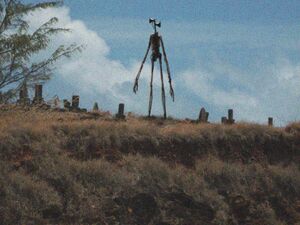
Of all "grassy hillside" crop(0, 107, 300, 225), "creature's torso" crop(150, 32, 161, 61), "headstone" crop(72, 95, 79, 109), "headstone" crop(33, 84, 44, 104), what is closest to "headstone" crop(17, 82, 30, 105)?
"headstone" crop(33, 84, 44, 104)

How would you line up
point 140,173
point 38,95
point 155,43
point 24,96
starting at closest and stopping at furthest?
point 140,173 → point 24,96 → point 155,43 → point 38,95

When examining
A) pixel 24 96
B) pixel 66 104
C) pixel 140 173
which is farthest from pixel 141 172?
pixel 66 104

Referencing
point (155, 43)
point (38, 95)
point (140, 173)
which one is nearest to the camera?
point (140, 173)

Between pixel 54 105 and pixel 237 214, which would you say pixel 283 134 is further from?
pixel 54 105

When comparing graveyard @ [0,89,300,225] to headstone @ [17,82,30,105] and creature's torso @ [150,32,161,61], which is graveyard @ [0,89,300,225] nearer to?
headstone @ [17,82,30,105]

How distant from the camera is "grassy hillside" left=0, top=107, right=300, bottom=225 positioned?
1642cm

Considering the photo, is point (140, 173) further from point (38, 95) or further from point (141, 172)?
point (38, 95)

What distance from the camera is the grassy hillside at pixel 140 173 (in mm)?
16422

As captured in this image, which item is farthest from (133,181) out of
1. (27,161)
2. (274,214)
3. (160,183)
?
(274,214)

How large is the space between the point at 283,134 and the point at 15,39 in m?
9.95

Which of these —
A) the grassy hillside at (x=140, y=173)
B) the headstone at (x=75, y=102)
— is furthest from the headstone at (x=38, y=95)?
the grassy hillside at (x=140, y=173)

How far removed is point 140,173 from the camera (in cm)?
1833

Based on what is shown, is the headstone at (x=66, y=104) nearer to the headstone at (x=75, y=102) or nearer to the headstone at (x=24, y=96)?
the headstone at (x=75, y=102)

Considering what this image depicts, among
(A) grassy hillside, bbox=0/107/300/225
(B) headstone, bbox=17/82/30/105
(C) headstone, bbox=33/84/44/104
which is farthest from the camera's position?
(C) headstone, bbox=33/84/44/104
